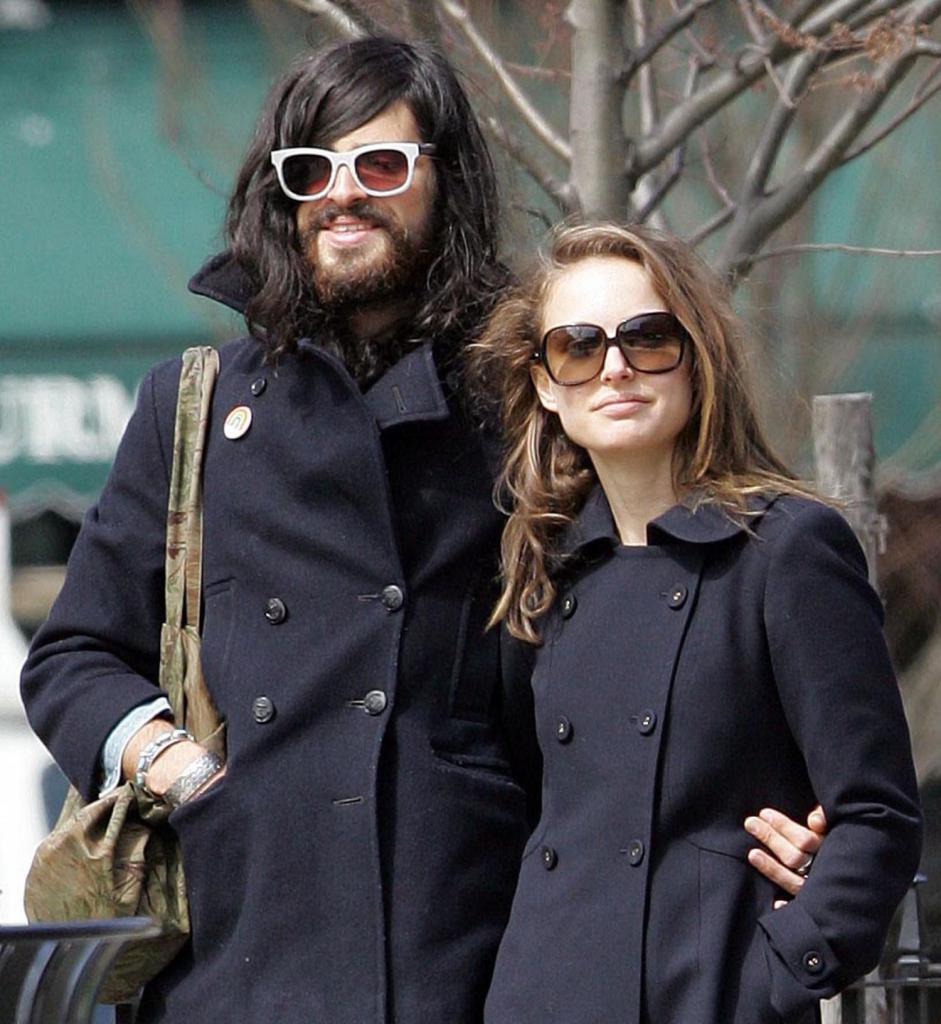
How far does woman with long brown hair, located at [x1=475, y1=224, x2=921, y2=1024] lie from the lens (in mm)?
2607

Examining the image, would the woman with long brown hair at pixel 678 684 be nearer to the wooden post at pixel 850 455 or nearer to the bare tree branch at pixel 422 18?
the bare tree branch at pixel 422 18

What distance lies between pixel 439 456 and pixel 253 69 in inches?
183

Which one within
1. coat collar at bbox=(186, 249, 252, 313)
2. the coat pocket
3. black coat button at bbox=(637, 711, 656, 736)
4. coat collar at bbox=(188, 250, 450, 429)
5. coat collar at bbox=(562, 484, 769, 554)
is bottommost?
the coat pocket

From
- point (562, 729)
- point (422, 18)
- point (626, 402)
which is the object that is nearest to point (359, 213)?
point (626, 402)

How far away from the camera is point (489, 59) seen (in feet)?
13.1

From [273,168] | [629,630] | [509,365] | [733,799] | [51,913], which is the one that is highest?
[273,168]

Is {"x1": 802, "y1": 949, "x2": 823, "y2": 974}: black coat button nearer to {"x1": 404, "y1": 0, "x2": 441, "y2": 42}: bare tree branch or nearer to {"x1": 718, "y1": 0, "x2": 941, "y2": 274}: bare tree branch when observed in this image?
{"x1": 718, "y1": 0, "x2": 941, "y2": 274}: bare tree branch

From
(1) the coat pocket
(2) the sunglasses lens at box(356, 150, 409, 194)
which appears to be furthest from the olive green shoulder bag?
(1) the coat pocket

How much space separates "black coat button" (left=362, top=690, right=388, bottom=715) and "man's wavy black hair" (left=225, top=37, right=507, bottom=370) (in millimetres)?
530

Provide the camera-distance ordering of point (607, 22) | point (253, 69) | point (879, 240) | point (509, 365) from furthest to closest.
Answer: point (253, 69), point (879, 240), point (607, 22), point (509, 365)

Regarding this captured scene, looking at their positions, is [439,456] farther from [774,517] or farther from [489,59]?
[489,59]

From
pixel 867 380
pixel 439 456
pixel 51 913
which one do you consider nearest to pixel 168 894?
pixel 51 913

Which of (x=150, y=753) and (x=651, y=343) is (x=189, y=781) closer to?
(x=150, y=753)

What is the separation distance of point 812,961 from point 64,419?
205 inches
